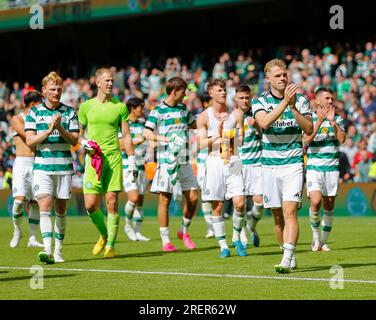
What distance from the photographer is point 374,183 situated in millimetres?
24031

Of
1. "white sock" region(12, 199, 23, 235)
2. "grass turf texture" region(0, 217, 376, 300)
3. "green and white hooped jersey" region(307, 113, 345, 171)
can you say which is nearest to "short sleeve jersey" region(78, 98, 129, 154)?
"grass turf texture" region(0, 217, 376, 300)

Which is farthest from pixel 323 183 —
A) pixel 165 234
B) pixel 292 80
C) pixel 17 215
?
pixel 292 80

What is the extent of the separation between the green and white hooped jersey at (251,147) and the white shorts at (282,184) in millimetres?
4228

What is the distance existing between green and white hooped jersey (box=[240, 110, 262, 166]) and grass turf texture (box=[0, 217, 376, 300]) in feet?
4.54

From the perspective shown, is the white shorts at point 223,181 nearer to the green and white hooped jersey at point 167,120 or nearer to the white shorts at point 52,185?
the green and white hooped jersey at point 167,120

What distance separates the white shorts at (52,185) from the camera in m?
13.4

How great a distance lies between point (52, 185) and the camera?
13508mm

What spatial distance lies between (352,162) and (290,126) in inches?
571

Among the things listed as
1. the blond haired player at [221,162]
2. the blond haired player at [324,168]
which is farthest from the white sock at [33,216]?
the blond haired player at [324,168]

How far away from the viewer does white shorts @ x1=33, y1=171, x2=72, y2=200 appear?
44.1 ft

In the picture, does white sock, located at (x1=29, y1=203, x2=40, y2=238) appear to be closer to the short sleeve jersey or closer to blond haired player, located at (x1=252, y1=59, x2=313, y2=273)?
the short sleeve jersey

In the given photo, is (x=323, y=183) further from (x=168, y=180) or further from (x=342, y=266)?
(x=342, y=266)
